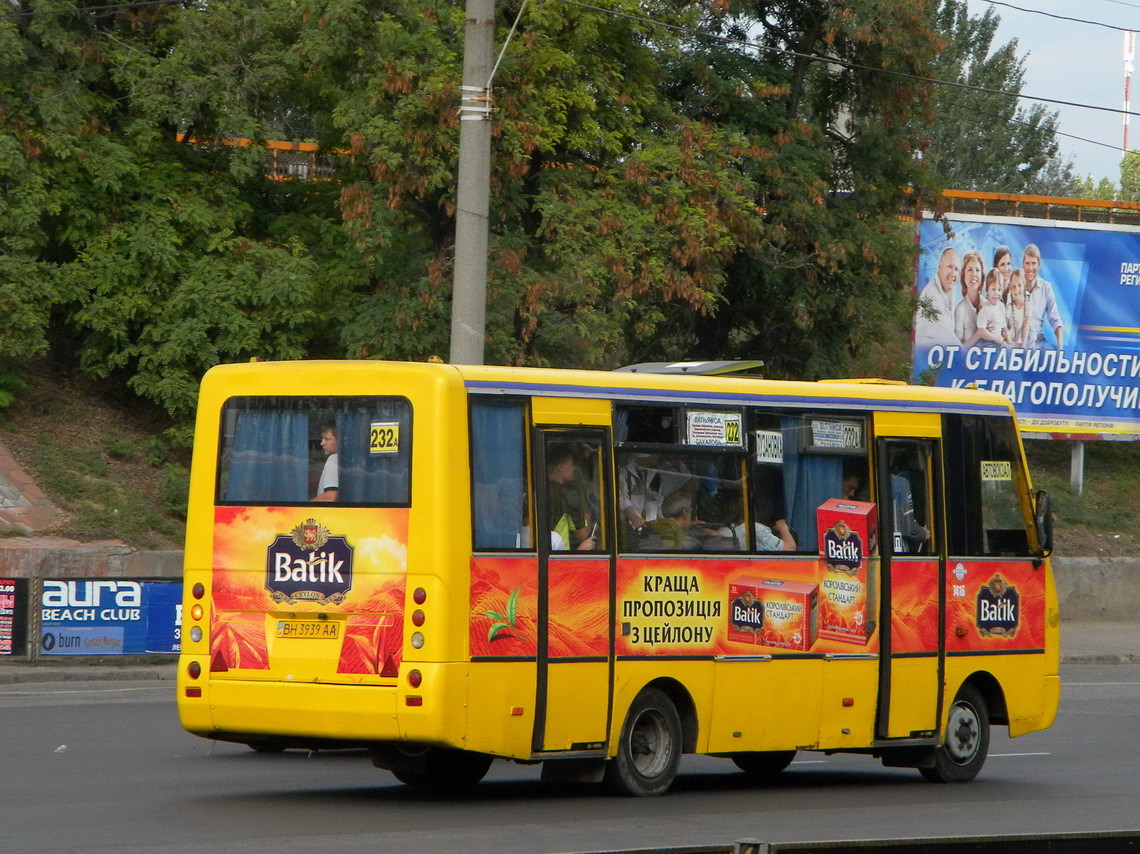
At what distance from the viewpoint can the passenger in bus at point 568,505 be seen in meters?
10.6

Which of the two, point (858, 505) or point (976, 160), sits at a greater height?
point (976, 160)

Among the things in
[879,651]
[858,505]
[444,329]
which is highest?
[444,329]

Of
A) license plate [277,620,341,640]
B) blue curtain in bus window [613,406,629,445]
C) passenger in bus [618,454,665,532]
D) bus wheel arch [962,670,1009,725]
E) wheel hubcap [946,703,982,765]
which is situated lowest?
A: wheel hubcap [946,703,982,765]

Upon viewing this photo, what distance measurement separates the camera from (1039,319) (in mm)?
33188

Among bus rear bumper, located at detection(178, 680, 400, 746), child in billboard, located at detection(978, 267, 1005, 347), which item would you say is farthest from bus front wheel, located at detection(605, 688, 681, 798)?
child in billboard, located at detection(978, 267, 1005, 347)

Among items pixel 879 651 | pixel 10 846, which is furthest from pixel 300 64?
pixel 10 846

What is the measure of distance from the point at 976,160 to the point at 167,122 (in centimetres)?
3269

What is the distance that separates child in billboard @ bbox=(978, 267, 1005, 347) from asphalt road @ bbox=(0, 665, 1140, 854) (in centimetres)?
1775

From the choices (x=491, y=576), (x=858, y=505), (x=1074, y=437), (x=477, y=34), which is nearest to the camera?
(x=491, y=576)

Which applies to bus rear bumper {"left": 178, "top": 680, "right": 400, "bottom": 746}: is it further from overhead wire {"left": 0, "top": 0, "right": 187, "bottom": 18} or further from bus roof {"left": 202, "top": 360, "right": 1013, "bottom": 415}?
overhead wire {"left": 0, "top": 0, "right": 187, "bottom": 18}

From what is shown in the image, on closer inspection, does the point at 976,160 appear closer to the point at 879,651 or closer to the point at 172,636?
the point at 172,636

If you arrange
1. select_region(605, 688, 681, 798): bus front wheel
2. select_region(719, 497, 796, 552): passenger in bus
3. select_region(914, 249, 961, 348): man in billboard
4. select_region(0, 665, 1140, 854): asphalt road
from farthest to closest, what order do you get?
select_region(914, 249, 961, 348): man in billboard < select_region(719, 497, 796, 552): passenger in bus < select_region(605, 688, 681, 798): bus front wheel < select_region(0, 665, 1140, 854): asphalt road

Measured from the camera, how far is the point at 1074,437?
33750 millimetres

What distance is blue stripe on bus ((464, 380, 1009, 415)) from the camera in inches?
415
